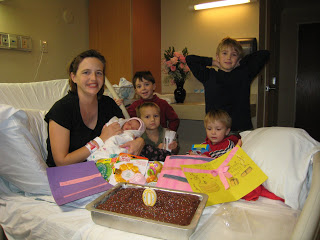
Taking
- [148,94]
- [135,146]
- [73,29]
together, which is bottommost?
[135,146]

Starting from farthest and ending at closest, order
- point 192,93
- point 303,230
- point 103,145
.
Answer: point 192,93, point 103,145, point 303,230

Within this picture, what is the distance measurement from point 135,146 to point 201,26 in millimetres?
2033

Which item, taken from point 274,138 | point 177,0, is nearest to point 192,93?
point 177,0

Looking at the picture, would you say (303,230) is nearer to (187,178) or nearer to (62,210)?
(187,178)

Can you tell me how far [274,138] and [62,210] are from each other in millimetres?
764

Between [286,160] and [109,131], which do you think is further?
[109,131]

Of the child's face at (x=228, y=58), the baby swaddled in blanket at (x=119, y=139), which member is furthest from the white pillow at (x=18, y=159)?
the child's face at (x=228, y=58)

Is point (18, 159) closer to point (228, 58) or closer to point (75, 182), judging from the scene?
point (75, 182)

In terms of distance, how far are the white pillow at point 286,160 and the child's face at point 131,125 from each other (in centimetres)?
72

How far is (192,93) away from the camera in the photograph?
9.61ft

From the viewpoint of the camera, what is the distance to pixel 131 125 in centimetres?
150

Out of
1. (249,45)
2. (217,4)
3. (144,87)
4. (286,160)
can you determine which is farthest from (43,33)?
(286,160)

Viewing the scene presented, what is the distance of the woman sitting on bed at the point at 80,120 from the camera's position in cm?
116

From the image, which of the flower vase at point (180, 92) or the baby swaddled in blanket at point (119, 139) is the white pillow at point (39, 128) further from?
the flower vase at point (180, 92)
